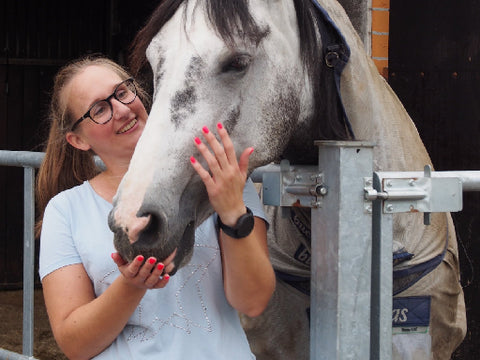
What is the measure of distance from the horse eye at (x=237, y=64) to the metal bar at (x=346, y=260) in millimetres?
434

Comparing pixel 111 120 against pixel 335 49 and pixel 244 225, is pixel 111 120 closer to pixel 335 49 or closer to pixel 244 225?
pixel 244 225

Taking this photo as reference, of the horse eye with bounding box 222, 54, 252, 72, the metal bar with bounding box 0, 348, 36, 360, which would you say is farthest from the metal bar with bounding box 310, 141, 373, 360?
the metal bar with bounding box 0, 348, 36, 360

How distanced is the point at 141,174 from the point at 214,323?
14.9 inches

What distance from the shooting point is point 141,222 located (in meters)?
1.30

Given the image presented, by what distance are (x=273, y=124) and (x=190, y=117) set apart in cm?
26

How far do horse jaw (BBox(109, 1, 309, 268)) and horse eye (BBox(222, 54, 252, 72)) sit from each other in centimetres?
1

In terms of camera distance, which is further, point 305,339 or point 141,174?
point 305,339

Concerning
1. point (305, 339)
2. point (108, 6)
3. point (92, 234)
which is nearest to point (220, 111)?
point (92, 234)

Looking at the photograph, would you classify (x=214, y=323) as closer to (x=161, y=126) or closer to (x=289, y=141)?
(x=161, y=126)

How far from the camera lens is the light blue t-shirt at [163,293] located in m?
1.48

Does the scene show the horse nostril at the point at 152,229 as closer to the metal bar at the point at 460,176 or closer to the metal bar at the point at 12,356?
the metal bar at the point at 460,176

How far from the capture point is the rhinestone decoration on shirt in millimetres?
1487

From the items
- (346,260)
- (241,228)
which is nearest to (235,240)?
(241,228)

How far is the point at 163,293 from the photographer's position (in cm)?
153
